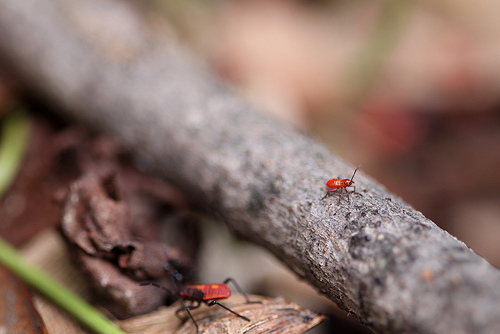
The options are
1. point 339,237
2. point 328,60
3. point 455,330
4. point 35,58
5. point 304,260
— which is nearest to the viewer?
point 455,330

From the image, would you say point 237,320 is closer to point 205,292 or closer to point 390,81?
point 205,292

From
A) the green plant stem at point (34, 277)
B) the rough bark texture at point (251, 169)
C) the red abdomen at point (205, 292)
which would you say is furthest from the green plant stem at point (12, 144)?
the red abdomen at point (205, 292)

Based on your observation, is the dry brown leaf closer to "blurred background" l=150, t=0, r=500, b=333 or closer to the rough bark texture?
the rough bark texture

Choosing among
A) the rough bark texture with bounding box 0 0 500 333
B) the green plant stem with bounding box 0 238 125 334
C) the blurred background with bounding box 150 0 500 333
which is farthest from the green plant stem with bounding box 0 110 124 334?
the blurred background with bounding box 150 0 500 333

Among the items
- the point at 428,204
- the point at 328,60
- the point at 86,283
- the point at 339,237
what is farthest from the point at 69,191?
the point at 328,60

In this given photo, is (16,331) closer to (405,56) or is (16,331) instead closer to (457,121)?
(457,121)

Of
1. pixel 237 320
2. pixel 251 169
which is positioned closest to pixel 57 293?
pixel 237 320

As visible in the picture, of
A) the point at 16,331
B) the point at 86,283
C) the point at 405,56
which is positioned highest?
the point at 405,56
